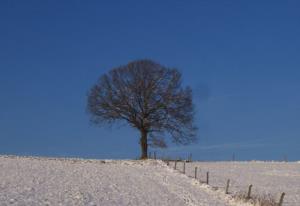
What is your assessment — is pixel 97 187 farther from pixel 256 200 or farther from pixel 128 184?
pixel 256 200

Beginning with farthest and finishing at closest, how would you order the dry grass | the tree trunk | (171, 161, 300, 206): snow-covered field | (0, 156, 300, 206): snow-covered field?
the tree trunk
(171, 161, 300, 206): snow-covered field
(0, 156, 300, 206): snow-covered field
the dry grass

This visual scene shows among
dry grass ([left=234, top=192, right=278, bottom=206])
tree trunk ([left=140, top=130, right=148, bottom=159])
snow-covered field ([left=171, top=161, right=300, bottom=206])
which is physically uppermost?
tree trunk ([left=140, top=130, right=148, bottom=159])

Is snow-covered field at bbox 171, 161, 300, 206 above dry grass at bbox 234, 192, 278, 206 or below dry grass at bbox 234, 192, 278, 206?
above

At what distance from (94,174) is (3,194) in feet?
46.7

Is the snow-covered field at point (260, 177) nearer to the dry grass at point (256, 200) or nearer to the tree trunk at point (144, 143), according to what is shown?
the dry grass at point (256, 200)

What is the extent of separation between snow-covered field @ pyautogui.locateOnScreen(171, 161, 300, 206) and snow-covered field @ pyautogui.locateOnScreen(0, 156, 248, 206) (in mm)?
2394

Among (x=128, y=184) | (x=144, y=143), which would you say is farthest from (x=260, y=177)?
(x=144, y=143)

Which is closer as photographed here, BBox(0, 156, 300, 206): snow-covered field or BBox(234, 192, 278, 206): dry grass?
BBox(234, 192, 278, 206): dry grass

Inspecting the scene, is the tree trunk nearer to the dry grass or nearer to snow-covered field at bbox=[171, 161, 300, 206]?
snow-covered field at bbox=[171, 161, 300, 206]

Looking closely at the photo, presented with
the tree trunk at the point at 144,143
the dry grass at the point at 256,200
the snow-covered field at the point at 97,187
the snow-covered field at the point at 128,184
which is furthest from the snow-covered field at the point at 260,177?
the tree trunk at the point at 144,143

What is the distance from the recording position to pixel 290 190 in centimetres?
3672

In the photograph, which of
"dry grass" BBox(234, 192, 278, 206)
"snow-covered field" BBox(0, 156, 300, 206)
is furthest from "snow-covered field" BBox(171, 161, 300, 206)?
"dry grass" BBox(234, 192, 278, 206)

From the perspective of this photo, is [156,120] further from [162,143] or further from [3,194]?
[3,194]

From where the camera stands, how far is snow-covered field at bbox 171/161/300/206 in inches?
1351
